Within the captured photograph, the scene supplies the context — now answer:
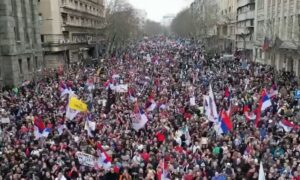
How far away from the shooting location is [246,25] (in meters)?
65.9

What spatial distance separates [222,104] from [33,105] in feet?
32.9

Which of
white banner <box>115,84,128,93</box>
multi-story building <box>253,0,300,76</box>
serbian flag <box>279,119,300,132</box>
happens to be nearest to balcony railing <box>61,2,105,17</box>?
multi-story building <box>253,0,300,76</box>

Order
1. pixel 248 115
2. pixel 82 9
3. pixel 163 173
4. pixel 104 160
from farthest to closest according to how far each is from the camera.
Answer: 1. pixel 82 9
2. pixel 248 115
3. pixel 104 160
4. pixel 163 173

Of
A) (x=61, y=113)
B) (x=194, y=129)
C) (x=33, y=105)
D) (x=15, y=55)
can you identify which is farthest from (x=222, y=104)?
(x=15, y=55)

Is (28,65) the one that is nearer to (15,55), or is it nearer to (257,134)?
(15,55)

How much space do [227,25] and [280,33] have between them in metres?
41.6

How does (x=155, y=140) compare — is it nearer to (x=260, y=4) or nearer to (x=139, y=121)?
(x=139, y=121)

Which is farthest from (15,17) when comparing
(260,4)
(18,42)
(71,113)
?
(260,4)

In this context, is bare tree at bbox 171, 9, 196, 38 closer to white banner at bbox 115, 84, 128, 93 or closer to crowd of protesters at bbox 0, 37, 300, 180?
white banner at bbox 115, 84, 128, 93

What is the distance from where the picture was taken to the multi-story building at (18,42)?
38.4 m

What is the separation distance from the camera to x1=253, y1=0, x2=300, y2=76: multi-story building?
132 ft

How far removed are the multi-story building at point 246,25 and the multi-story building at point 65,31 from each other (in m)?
21.6

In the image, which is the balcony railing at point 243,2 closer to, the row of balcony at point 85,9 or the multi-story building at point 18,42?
the row of balcony at point 85,9

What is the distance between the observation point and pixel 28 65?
43594 mm
